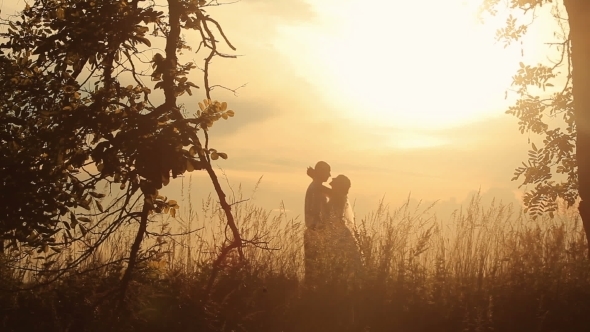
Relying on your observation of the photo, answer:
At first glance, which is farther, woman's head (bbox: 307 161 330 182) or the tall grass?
woman's head (bbox: 307 161 330 182)

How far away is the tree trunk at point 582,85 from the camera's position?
22.0 ft

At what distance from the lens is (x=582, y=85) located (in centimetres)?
685

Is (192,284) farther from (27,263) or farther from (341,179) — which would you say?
(341,179)

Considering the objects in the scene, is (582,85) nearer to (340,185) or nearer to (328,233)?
(328,233)

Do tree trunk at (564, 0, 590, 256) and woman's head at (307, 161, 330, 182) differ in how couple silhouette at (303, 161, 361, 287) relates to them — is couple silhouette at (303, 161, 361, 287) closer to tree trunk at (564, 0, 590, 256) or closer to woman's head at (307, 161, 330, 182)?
woman's head at (307, 161, 330, 182)

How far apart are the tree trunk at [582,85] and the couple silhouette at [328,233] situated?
8.81 feet

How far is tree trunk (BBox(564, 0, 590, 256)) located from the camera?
672cm

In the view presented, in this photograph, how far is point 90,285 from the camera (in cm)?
528

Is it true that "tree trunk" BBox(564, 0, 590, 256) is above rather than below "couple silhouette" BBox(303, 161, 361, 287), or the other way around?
above

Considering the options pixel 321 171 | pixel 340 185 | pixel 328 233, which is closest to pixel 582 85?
pixel 328 233

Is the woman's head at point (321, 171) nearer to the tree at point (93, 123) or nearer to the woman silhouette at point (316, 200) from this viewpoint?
the woman silhouette at point (316, 200)

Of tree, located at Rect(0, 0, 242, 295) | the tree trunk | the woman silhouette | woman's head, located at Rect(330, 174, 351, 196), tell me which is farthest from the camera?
woman's head, located at Rect(330, 174, 351, 196)

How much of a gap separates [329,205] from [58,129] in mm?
5062

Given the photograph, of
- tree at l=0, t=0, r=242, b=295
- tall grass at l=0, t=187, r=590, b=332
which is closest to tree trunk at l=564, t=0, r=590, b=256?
tall grass at l=0, t=187, r=590, b=332
